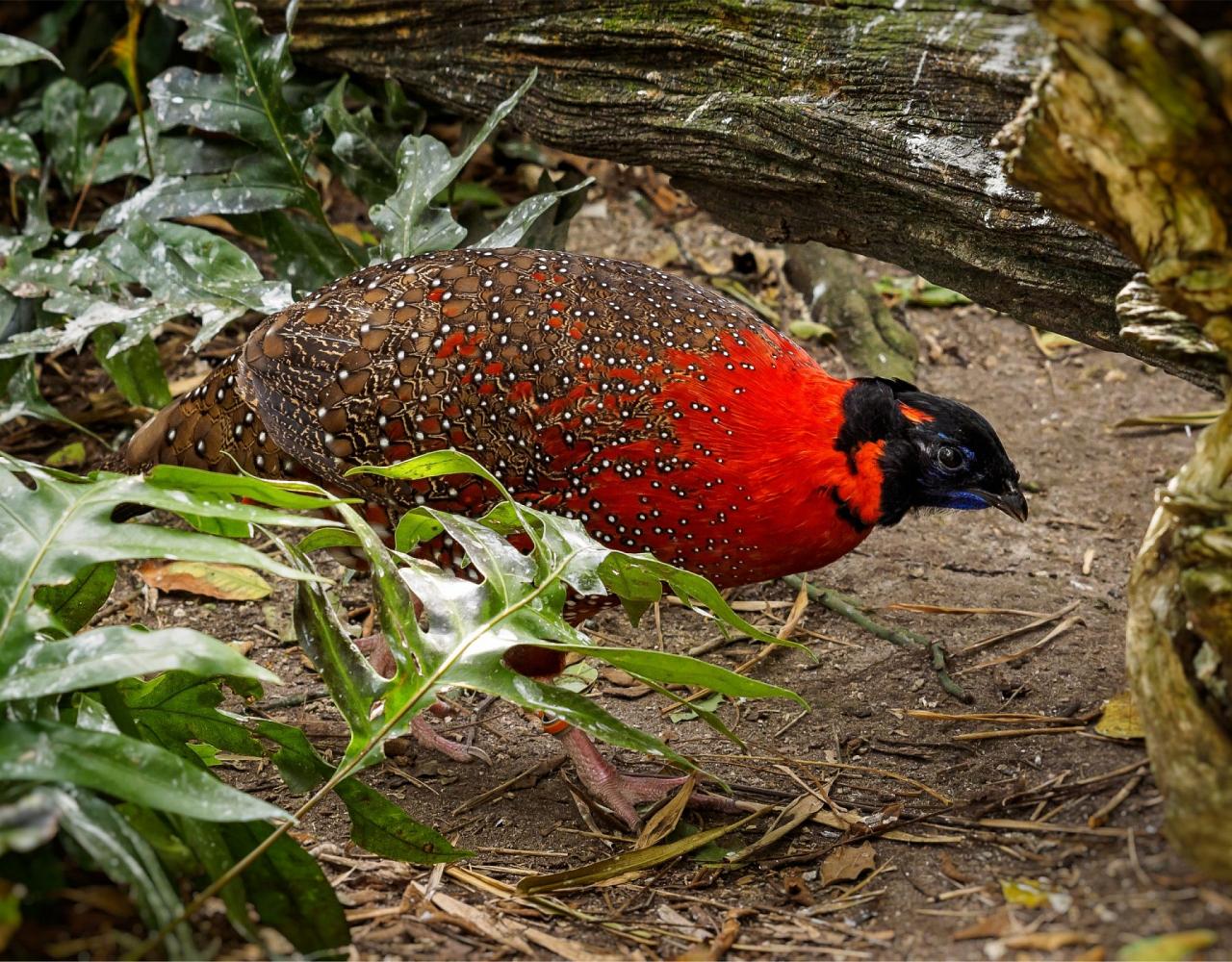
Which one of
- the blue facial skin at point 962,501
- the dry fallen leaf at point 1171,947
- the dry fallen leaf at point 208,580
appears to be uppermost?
the dry fallen leaf at point 1171,947

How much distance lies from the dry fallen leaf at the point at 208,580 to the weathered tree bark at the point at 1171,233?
10.7 ft

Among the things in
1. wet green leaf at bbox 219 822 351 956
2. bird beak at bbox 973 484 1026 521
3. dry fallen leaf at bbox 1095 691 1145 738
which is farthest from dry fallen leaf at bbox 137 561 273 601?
dry fallen leaf at bbox 1095 691 1145 738

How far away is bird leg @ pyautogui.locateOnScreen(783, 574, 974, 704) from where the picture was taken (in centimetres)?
408

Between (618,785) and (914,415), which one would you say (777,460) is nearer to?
(914,415)

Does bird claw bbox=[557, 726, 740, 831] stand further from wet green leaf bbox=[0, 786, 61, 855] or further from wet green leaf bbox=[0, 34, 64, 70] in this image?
wet green leaf bbox=[0, 34, 64, 70]

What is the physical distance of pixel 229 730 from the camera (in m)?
3.16

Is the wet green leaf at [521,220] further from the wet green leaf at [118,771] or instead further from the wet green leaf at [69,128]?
the wet green leaf at [118,771]

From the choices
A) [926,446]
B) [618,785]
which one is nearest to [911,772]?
[618,785]

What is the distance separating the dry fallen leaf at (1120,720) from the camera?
10.6 ft

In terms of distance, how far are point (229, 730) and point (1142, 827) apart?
2.12 m

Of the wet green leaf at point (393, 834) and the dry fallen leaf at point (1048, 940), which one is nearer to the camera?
the dry fallen leaf at point (1048, 940)

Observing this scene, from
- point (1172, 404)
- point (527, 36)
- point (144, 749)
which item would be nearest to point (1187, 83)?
point (144, 749)

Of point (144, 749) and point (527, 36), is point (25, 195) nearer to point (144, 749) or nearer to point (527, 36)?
point (527, 36)

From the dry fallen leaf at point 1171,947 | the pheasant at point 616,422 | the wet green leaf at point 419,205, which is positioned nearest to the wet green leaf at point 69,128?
the wet green leaf at point 419,205
